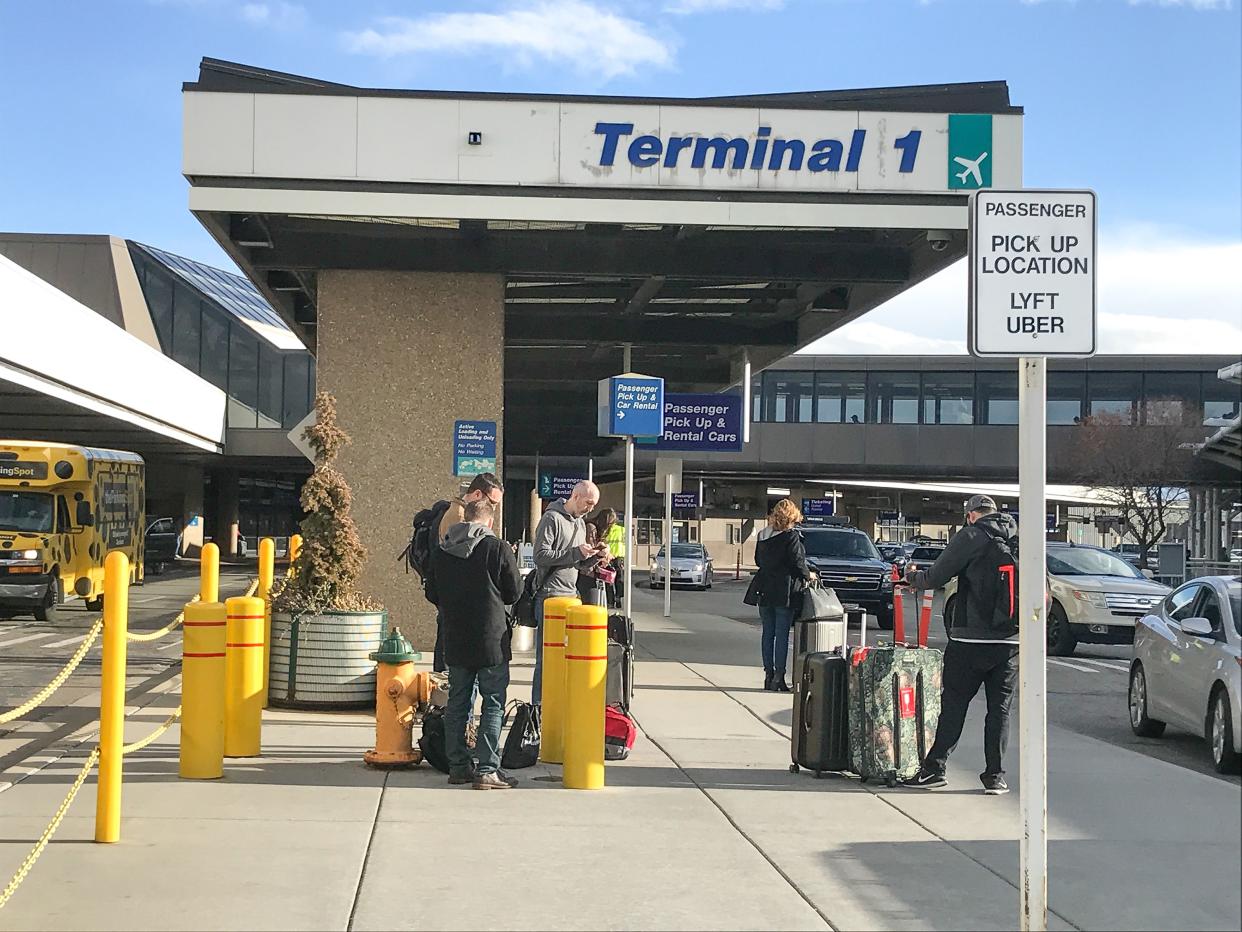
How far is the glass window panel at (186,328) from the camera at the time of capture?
62.2 meters

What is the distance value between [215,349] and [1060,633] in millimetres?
47524

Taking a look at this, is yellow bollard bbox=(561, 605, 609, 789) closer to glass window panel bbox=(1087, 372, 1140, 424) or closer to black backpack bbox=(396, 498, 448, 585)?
black backpack bbox=(396, 498, 448, 585)

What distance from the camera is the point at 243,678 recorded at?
31.4ft

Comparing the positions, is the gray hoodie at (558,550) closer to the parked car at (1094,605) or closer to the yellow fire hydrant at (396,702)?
the yellow fire hydrant at (396,702)

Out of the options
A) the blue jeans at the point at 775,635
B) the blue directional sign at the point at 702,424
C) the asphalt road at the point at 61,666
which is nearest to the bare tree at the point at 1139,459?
the blue directional sign at the point at 702,424

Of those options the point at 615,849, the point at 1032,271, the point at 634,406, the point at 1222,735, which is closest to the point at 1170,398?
the point at 634,406

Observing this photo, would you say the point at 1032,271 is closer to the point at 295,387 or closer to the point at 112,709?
the point at 112,709

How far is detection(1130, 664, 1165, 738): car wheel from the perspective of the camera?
43.2 feet

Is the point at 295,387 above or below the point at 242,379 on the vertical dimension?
below

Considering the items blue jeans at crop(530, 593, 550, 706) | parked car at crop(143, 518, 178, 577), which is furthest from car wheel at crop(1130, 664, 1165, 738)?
parked car at crop(143, 518, 178, 577)

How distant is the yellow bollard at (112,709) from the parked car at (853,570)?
20.6 meters

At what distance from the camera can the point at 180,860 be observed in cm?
687

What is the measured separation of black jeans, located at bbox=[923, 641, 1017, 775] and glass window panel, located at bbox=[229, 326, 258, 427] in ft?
167

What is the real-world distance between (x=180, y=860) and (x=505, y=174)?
10.1m
